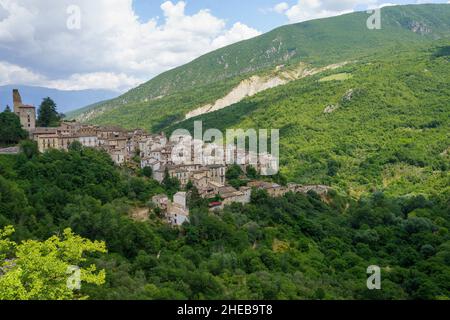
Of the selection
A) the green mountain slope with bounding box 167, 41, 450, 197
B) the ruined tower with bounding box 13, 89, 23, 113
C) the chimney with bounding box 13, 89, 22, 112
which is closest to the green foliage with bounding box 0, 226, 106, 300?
the ruined tower with bounding box 13, 89, 23, 113

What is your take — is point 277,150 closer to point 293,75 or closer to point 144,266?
point 144,266

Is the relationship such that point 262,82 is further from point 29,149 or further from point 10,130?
point 29,149

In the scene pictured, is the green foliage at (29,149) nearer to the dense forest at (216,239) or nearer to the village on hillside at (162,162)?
the dense forest at (216,239)

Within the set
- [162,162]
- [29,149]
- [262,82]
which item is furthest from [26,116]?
[262,82]

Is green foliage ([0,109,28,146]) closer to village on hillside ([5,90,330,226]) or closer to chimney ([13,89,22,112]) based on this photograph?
village on hillside ([5,90,330,226])

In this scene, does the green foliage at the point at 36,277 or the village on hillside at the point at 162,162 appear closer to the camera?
the green foliage at the point at 36,277

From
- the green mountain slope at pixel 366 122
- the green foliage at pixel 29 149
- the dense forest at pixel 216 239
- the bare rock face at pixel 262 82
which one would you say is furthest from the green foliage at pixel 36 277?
the bare rock face at pixel 262 82

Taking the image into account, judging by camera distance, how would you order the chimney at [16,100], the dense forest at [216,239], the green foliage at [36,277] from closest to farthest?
1. the green foliage at [36,277]
2. the dense forest at [216,239]
3. the chimney at [16,100]
